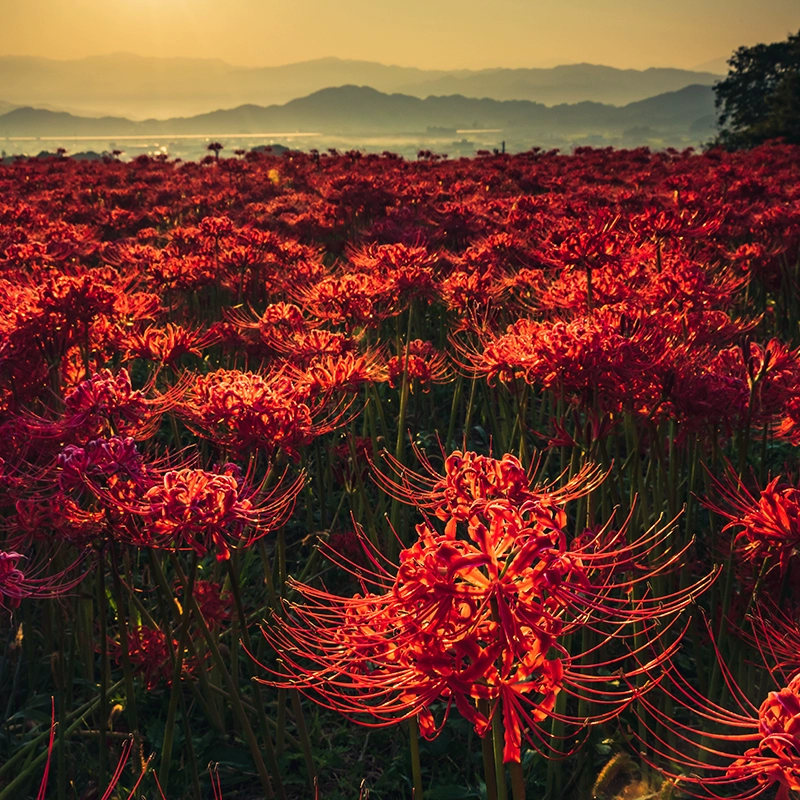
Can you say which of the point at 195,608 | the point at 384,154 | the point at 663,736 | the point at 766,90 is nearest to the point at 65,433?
the point at 195,608

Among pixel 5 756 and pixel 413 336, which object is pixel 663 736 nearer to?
pixel 5 756

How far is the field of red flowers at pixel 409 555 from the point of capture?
4.51 ft

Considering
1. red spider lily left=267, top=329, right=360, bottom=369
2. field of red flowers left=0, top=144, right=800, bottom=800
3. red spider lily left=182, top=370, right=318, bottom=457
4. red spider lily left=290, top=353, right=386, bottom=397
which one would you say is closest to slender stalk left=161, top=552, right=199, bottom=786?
field of red flowers left=0, top=144, right=800, bottom=800

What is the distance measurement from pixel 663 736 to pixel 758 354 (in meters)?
1.64

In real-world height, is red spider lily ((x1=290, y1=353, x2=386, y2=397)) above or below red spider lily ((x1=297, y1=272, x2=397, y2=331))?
below

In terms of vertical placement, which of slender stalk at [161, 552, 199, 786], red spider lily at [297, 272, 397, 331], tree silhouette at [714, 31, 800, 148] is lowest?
slender stalk at [161, 552, 199, 786]

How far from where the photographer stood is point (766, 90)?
39.9 m

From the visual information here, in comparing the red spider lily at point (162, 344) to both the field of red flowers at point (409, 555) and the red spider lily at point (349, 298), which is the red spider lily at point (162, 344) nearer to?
the field of red flowers at point (409, 555)

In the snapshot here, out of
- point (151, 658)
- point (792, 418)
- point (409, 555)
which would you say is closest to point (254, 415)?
point (151, 658)

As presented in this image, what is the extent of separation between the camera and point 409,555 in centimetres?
135

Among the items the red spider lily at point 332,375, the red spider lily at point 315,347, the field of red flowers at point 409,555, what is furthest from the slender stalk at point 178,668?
the red spider lily at point 315,347

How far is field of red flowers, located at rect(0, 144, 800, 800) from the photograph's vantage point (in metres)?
1.38

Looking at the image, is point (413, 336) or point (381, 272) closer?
point (381, 272)

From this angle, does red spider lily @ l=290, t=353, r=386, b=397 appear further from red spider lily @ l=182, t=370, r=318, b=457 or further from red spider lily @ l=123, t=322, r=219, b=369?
red spider lily @ l=123, t=322, r=219, b=369
